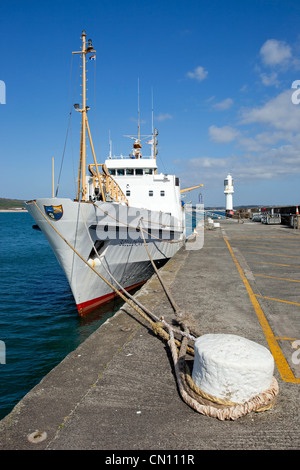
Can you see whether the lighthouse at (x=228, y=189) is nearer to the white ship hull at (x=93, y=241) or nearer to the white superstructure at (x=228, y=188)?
the white superstructure at (x=228, y=188)

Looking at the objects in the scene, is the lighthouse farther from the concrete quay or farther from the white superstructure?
the concrete quay

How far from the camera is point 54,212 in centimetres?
793

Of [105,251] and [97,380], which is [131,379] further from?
[105,251]

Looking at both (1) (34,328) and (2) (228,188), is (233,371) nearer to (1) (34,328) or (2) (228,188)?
(1) (34,328)

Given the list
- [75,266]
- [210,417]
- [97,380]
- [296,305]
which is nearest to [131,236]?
[75,266]

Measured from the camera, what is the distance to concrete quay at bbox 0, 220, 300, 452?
261 centimetres

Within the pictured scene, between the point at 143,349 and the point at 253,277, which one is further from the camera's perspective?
the point at 253,277

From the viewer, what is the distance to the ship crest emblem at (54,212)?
25.8ft

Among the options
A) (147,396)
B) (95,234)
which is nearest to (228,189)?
(95,234)

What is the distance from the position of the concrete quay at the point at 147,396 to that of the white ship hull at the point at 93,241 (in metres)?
2.90

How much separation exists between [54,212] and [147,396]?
5766 mm

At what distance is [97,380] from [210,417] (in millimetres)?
1397

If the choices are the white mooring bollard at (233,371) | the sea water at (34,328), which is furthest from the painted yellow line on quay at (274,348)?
the sea water at (34,328)

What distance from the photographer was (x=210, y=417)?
9.44ft
